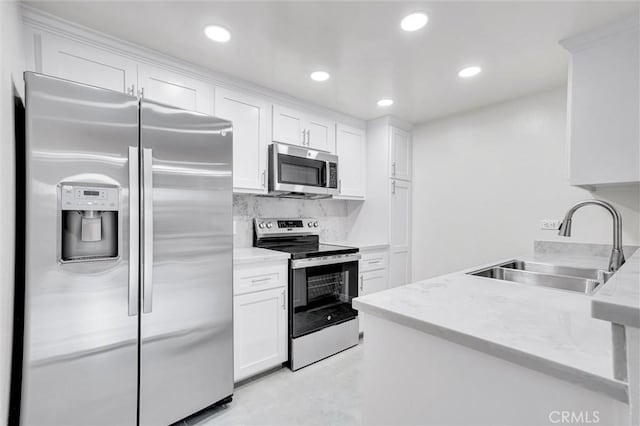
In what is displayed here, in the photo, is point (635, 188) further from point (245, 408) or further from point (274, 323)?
point (245, 408)

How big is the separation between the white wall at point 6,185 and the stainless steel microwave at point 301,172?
156 centimetres

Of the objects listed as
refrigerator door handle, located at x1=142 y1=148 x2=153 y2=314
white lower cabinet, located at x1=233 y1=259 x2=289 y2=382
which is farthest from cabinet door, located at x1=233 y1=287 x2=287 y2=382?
refrigerator door handle, located at x1=142 y1=148 x2=153 y2=314

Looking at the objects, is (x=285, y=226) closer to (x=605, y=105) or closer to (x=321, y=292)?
(x=321, y=292)

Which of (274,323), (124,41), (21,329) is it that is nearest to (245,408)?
(274,323)

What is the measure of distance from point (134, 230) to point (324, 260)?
4.72 ft

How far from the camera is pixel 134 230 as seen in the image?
147cm

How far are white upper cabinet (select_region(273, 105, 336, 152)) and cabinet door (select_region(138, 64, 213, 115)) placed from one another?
612mm

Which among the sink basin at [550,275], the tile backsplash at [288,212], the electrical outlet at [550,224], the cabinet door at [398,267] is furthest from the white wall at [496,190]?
the tile backsplash at [288,212]

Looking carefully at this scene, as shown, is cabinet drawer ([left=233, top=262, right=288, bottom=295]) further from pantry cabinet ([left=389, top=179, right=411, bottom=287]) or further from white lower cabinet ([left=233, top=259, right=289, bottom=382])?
pantry cabinet ([left=389, top=179, right=411, bottom=287])

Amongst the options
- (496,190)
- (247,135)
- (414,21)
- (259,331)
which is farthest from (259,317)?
(496,190)

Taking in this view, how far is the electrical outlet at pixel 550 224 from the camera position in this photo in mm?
2473

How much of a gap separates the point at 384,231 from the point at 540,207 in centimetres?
141

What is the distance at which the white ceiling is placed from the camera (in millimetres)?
1534

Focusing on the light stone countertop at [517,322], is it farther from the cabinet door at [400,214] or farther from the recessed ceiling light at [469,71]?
the cabinet door at [400,214]
